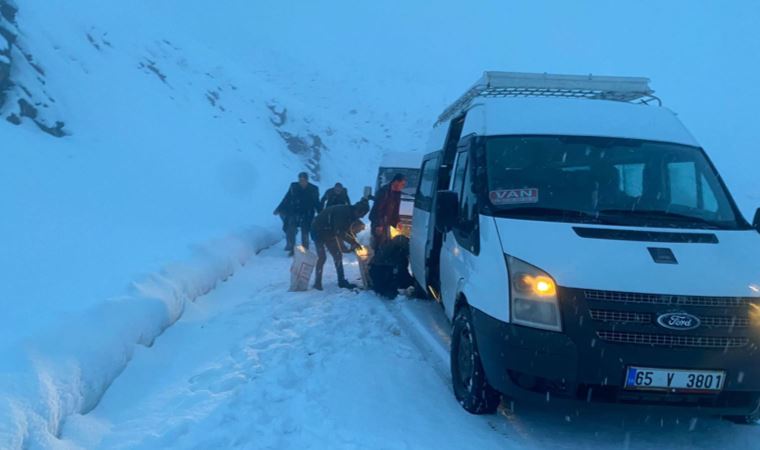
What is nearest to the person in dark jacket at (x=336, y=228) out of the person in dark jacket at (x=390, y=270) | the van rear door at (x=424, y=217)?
the person in dark jacket at (x=390, y=270)

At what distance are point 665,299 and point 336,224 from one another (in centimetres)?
543

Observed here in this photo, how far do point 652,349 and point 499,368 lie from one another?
3.00 feet

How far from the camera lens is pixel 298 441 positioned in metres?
3.61

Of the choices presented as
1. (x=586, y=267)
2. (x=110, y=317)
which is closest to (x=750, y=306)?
(x=586, y=267)

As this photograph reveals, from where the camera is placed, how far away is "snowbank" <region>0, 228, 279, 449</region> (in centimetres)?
334

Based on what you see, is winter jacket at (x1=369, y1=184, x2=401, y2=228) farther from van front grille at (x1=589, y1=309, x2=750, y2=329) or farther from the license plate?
the license plate

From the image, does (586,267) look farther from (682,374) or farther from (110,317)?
(110,317)

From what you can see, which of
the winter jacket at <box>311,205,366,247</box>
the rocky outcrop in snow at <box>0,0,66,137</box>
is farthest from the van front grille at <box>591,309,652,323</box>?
the rocky outcrop in snow at <box>0,0,66,137</box>

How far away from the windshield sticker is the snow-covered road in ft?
4.85

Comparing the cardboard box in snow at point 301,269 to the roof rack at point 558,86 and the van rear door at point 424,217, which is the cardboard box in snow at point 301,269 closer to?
the van rear door at point 424,217

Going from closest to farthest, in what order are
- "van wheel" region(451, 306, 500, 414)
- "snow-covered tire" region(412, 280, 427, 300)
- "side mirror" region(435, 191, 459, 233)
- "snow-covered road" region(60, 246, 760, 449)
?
"snow-covered road" region(60, 246, 760, 449), "van wheel" region(451, 306, 500, 414), "side mirror" region(435, 191, 459, 233), "snow-covered tire" region(412, 280, 427, 300)

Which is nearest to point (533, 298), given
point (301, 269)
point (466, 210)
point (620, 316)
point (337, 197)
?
point (620, 316)

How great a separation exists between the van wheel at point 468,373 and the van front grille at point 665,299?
0.94 meters

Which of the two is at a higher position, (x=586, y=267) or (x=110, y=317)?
(x=586, y=267)
